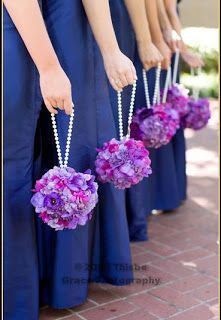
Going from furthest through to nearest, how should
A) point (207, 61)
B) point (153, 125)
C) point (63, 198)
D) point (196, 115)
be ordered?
point (207, 61) → point (196, 115) → point (153, 125) → point (63, 198)

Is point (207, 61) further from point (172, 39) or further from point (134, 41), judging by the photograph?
point (134, 41)

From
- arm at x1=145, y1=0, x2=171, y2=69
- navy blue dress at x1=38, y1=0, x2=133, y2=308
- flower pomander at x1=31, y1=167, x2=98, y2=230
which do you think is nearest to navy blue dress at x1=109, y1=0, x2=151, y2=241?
arm at x1=145, y1=0, x2=171, y2=69

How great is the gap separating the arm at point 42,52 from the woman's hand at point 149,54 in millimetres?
852

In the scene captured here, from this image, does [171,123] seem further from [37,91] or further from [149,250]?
[37,91]

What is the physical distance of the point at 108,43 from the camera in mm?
2596

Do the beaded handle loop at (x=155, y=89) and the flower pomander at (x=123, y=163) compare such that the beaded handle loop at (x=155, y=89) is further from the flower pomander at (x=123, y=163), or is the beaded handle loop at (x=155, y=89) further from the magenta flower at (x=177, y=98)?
the flower pomander at (x=123, y=163)

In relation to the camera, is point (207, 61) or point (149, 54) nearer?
point (149, 54)

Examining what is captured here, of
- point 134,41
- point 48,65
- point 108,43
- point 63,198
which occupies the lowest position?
point 63,198

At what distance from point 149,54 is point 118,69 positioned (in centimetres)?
64

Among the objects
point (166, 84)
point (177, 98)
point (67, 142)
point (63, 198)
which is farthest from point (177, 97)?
point (63, 198)

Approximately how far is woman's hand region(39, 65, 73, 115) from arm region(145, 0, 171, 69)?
950 mm

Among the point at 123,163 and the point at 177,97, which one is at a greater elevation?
the point at 177,97

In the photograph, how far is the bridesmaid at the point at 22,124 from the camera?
2363mm

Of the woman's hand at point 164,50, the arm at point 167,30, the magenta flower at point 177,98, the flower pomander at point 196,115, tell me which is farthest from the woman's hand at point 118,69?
the flower pomander at point 196,115
